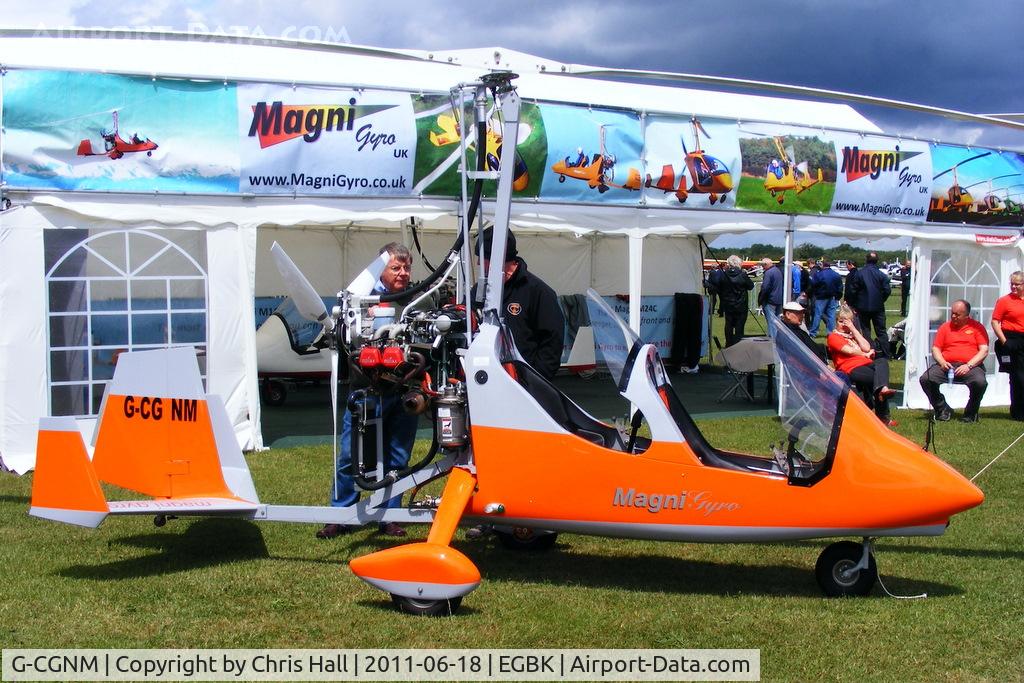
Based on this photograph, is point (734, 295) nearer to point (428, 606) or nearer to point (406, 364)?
point (406, 364)

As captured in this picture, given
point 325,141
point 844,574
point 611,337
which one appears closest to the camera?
point 844,574

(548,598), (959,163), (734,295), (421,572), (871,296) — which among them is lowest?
(548,598)

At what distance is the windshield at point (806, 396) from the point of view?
15.2ft

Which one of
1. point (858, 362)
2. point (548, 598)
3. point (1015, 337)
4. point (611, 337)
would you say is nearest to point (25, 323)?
point (611, 337)

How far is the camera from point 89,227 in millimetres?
7977

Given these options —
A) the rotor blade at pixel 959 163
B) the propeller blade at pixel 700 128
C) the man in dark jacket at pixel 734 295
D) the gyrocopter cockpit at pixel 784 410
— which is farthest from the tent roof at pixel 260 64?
the man in dark jacket at pixel 734 295

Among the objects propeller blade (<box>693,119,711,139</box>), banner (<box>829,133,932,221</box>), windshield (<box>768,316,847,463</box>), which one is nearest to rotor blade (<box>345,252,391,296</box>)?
windshield (<box>768,316,847,463</box>)

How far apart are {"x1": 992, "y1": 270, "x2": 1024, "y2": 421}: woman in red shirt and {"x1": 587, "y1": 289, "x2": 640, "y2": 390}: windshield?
289 inches

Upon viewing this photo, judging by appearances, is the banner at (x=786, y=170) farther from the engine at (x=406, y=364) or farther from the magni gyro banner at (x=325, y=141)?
the engine at (x=406, y=364)

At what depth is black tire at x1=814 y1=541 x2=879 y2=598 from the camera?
15.8 feet

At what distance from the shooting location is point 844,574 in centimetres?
485

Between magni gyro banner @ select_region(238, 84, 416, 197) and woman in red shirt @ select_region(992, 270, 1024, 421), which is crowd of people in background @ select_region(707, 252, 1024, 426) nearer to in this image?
woman in red shirt @ select_region(992, 270, 1024, 421)

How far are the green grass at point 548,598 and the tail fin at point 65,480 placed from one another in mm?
431

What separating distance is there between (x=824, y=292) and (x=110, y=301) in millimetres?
13102
